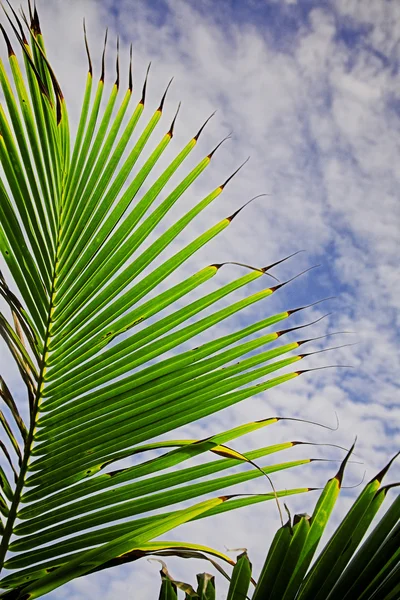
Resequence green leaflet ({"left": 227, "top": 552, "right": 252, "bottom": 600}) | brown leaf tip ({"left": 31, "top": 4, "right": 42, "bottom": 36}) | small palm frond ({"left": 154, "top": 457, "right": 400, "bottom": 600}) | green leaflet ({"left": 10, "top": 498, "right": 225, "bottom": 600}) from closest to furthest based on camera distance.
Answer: small palm frond ({"left": 154, "top": 457, "right": 400, "bottom": 600}), green leaflet ({"left": 227, "top": 552, "right": 252, "bottom": 600}), green leaflet ({"left": 10, "top": 498, "right": 225, "bottom": 600}), brown leaf tip ({"left": 31, "top": 4, "right": 42, "bottom": 36})

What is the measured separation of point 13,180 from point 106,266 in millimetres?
287

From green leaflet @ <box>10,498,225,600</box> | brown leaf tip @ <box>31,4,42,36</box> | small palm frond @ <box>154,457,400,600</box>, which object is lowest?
green leaflet @ <box>10,498,225,600</box>

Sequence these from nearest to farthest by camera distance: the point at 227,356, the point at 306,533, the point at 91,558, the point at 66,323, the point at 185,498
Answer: the point at 306,533
the point at 91,558
the point at 185,498
the point at 227,356
the point at 66,323

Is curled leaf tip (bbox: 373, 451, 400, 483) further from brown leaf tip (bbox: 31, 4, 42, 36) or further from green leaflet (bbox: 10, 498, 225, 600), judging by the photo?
brown leaf tip (bbox: 31, 4, 42, 36)

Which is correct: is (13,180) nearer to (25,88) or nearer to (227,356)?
(25,88)

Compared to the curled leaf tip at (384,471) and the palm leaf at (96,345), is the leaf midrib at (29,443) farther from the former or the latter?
the curled leaf tip at (384,471)

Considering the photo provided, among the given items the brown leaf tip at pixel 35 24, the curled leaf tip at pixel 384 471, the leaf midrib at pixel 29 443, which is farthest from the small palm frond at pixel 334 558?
the brown leaf tip at pixel 35 24

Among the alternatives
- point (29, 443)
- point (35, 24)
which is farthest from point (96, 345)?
point (35, 24)

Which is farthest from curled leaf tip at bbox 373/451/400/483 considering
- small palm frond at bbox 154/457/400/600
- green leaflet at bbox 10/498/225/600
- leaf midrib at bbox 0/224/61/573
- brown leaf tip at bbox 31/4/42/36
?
brown leaf tip at bbox 31/4/42/36

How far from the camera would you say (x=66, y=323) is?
136 centimetres

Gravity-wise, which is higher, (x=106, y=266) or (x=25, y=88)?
(x=25, y=88)

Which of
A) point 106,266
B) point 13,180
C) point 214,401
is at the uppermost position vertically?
point 13,180

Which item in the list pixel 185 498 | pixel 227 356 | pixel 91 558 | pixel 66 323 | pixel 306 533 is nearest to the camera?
pixel 306 533

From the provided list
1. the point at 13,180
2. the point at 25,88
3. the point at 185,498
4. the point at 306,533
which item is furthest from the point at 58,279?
the point at 306,533
